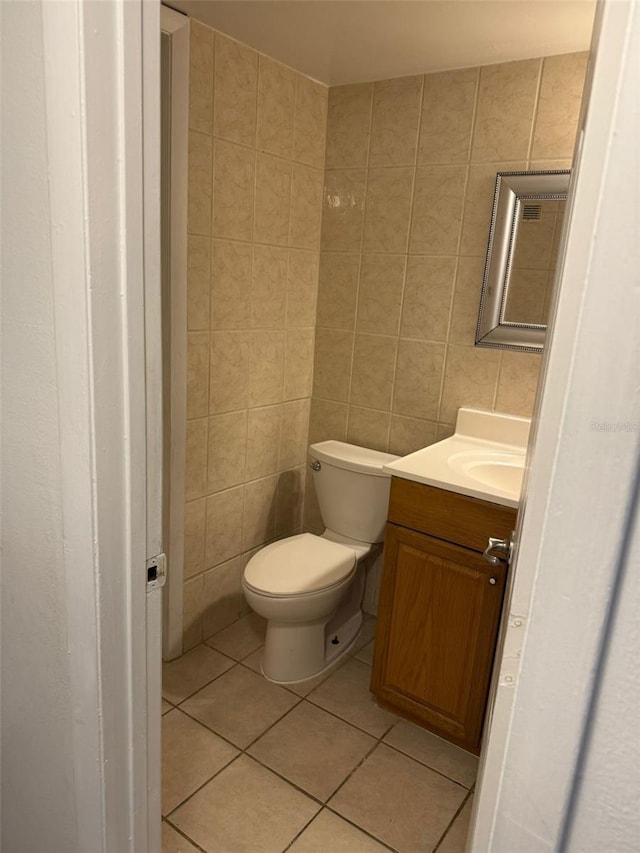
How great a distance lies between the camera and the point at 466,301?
2.13 m

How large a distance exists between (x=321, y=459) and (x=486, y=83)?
1413 mm

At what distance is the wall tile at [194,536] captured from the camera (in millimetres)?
2178

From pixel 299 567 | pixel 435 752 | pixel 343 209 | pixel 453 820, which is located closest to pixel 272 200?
pixel 343 209

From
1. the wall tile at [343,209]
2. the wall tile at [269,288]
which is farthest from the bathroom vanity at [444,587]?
the wall tile at [343,209]

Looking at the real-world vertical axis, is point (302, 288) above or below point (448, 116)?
below

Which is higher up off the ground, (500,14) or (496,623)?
(500,14)

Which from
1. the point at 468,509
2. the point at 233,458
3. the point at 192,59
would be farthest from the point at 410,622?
the point at 192,59

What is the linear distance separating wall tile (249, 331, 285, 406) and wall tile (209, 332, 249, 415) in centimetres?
4

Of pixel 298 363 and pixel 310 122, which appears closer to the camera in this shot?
pixel 310 122

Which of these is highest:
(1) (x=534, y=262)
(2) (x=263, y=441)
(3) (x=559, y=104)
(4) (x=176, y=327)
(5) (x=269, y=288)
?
(3) (x=559, y=104)

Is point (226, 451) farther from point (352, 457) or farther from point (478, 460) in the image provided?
point (478, 460)

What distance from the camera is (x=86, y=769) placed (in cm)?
98

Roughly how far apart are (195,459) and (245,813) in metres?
1.10

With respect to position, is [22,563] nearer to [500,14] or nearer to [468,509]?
[468,509]
